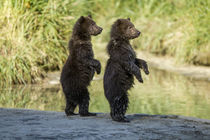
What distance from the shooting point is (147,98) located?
8.47 meters

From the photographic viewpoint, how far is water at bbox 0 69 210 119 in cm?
744

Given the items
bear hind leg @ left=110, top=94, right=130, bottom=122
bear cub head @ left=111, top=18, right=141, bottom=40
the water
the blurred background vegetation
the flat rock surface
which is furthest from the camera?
the blurred background vegetation

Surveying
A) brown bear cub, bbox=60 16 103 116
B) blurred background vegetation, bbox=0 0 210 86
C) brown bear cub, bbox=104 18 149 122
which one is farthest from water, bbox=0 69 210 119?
brown bear cub, bbox=104 18 149 122

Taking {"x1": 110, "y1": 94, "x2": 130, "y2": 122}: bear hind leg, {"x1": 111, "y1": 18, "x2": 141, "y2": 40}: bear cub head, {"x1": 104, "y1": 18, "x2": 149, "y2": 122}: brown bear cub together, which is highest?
{"x1": 111, "y1": 18, "x2": 141, "y2": 40}: bear cub head

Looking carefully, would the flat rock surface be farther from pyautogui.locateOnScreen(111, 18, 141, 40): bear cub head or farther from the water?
the water

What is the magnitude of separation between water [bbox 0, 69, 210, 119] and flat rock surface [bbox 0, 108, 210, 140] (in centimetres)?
148

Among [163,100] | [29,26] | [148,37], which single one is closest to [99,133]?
[163,100]

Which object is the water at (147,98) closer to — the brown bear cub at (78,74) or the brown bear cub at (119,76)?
the brown bear cub at (78,74)

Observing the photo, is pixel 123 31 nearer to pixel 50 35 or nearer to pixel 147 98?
pixel 147 98

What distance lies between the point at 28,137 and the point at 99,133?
0.77 metres

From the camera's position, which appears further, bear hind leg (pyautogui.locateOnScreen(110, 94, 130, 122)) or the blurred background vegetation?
the blurred background vegetation

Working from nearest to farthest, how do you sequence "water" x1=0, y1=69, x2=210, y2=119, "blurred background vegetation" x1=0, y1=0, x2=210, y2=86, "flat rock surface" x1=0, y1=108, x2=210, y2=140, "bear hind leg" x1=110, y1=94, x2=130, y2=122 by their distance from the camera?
"flat rock surface" x1=0, y1=108, x2=210, y2=140, "bear hind leg" x1=110, y1=94, x2=130, y2=122, "water" x1=0, y1=69, x2=210, y2=119, "blurred background vegetation" x1=0, y1=0, x2=210, y2=86

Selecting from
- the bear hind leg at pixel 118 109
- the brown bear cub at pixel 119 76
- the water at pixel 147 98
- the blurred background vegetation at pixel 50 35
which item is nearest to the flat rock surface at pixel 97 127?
the bear hind leg at pixel 118 109

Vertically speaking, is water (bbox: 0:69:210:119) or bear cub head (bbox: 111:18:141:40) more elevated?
bear cub head (bbox: 111:18:141:40)
